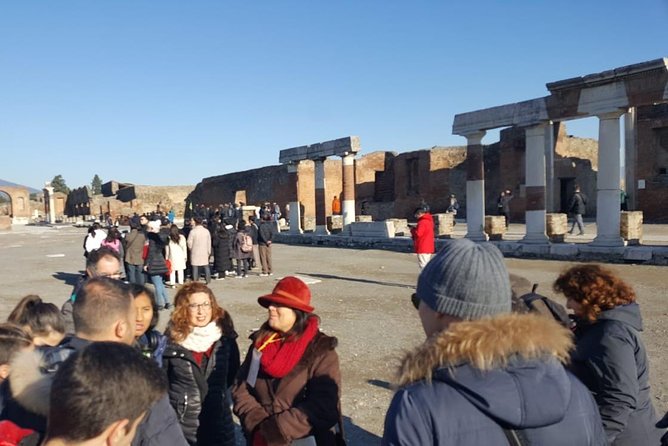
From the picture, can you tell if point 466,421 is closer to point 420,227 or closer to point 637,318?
point 637,318

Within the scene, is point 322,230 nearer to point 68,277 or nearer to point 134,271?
point 68,277

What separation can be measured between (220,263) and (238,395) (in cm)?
1026

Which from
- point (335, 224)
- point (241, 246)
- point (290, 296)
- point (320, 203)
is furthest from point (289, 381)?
point (335, 224)

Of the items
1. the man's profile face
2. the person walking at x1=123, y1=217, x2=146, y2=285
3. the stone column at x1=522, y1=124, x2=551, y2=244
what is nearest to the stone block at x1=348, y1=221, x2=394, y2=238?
the stone column at x1=522, y1=124, x2=551, y2=244

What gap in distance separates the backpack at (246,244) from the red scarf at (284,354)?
10.4m

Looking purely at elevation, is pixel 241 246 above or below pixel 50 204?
below

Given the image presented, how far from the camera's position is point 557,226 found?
16094 millimetres

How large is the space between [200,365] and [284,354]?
2.28ft

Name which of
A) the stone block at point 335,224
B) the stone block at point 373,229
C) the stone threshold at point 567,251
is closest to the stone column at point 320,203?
the stone block at point 335,224

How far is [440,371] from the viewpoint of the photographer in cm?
145

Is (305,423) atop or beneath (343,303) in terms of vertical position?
atop

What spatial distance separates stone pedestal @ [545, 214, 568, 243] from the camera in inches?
631

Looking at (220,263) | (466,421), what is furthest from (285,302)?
(220,263)

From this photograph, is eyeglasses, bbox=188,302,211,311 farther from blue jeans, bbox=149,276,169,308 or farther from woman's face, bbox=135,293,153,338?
blue jeans, bbox=149,276,169,308
